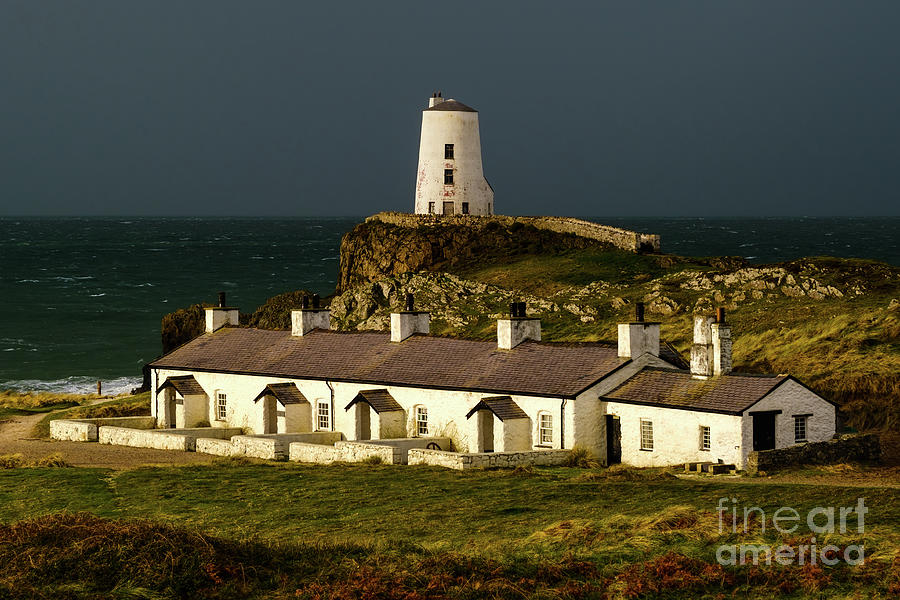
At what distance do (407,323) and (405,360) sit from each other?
245 cm

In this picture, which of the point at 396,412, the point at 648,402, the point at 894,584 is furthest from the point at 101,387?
the point at 894,584

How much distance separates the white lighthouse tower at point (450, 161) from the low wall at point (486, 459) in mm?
52698

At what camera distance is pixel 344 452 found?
42.0 meters

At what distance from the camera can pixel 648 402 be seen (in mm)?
41031

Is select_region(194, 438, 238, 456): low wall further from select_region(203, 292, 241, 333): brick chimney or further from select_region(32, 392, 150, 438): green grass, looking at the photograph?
select_region(32, 392, 150, 438): green grass

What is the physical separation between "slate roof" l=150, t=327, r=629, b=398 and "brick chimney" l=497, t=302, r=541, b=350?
280mm

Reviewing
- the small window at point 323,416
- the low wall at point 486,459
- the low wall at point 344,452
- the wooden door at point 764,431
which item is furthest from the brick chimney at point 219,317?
the wooden door at point 764,431

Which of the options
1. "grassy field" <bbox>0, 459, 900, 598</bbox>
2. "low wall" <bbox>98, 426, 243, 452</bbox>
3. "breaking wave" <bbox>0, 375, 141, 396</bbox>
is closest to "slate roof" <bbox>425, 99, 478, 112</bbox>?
"breaking wave" <bbox>0, 375, 141, 396</bbox>

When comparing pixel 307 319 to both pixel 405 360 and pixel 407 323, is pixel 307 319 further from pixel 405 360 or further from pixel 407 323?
pixel 405 360

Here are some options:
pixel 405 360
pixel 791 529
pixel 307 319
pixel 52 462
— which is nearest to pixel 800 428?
pixel 791 529

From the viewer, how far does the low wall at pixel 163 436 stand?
46.5 m

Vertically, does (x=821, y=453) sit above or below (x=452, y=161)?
below

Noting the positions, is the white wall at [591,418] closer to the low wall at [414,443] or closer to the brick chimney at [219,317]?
the low wall at [414,443]

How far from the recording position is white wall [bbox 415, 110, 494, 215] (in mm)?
91812
